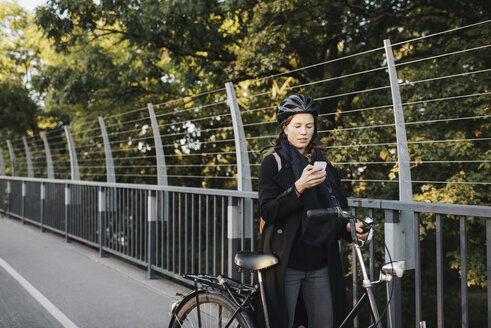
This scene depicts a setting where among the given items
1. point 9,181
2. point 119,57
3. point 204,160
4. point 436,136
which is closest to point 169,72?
point 119,57

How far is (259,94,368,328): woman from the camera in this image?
2914 mm

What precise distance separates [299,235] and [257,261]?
280 millimetres

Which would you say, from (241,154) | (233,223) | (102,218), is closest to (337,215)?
(233,223)

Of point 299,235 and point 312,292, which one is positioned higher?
point 299,235

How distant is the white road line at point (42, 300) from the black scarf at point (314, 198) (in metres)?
3.18

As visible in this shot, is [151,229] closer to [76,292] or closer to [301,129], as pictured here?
[76,292]

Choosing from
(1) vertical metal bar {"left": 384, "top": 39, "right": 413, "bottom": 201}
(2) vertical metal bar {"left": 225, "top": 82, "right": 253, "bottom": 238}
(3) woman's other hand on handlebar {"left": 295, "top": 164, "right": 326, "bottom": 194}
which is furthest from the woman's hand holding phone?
(2) vertical metal bar {"left": 225, "top": 82, "right": 253, "bottom": 238}

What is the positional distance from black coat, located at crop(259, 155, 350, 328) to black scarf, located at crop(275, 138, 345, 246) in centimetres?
4

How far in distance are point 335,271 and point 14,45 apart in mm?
35377

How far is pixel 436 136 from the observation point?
10367mm

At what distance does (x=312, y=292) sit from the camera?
3.04 meters

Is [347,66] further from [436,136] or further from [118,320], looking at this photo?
[118,320]

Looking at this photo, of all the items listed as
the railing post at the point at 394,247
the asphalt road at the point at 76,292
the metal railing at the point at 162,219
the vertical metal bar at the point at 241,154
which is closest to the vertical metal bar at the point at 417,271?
the metal railing at the point at 162,219

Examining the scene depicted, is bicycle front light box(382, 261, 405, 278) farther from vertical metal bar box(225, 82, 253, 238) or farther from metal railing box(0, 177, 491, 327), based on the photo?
vertical metal bar box(225, 82, 253, 238)
